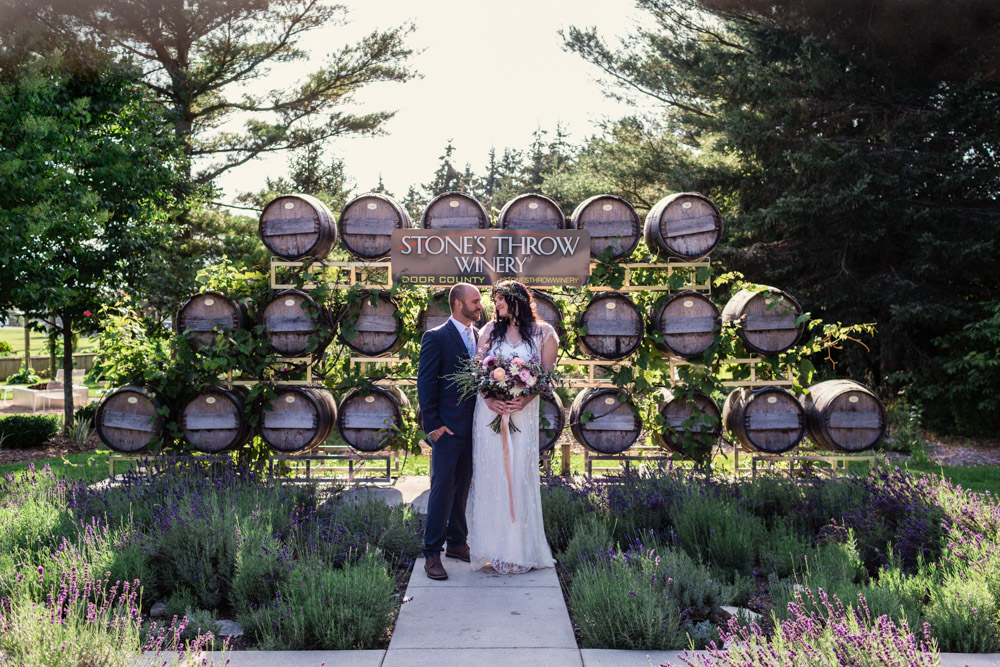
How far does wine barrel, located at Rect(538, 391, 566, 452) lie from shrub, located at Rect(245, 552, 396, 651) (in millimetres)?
3644

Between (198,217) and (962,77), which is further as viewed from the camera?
(198,217)

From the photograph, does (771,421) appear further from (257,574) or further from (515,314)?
(257,574)

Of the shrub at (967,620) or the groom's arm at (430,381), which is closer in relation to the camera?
the shrub at (967,620)

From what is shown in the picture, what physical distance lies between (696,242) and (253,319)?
15.3 feet

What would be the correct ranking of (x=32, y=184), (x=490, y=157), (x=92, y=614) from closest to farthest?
(x=92, y=614) < (x=32, y=184) < (x=490, y=157)

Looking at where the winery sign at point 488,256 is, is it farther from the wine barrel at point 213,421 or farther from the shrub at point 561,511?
the shrub at point 561,511

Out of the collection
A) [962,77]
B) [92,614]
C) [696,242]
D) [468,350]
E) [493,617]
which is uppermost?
[962,77]

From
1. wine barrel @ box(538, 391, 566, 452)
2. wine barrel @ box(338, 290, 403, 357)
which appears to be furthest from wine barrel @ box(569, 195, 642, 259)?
wine barrel @ box(338, 290, 403, 357)

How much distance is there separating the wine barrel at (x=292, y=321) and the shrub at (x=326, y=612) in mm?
4003

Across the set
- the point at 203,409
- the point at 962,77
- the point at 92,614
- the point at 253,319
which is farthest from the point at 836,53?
the point at 92,614

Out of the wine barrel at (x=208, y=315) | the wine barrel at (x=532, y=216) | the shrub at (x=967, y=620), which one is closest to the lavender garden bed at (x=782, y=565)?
the shrub at (x=967, y=620)

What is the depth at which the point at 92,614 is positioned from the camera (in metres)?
3.03

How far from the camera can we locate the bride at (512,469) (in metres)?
4.95

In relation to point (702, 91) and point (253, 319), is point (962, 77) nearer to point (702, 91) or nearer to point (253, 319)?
point (702, 91)
